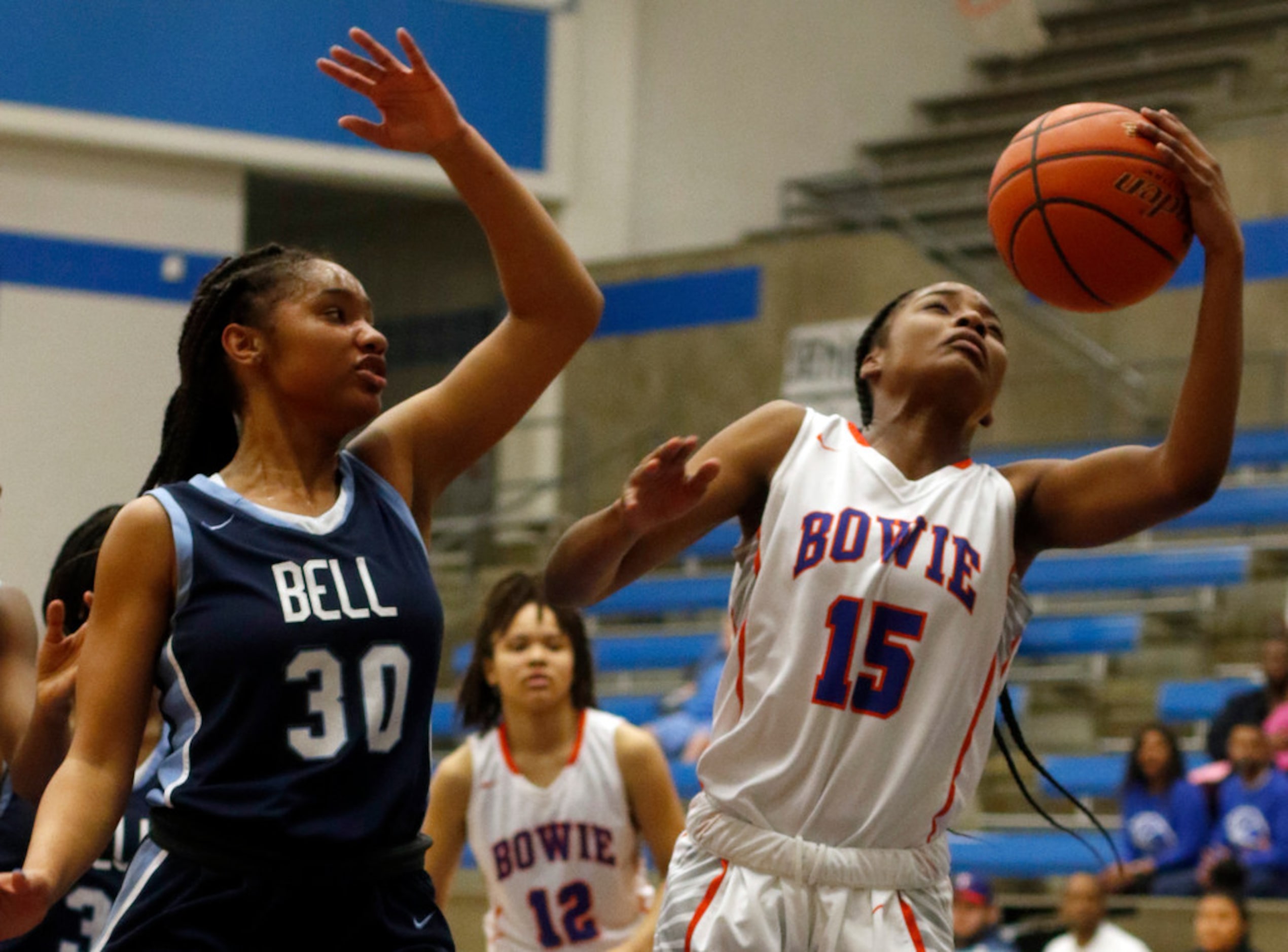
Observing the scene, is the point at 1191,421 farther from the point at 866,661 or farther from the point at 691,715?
the point at 691,715

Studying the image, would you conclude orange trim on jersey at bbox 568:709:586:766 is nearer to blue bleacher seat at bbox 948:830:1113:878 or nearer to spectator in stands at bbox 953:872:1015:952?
spectator in stands at bbox 953:872:1015:952

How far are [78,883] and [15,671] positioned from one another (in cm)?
43

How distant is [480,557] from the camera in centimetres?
1528

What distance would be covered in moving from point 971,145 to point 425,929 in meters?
14.1

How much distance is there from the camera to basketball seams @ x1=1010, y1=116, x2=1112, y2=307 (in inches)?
136

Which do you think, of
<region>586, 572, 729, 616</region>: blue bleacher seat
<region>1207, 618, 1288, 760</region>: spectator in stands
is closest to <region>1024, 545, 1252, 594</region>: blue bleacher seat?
<region>586, 572, 729, 616</region>: blue bleacher seat

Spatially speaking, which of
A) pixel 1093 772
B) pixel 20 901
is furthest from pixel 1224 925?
pixel 20 901

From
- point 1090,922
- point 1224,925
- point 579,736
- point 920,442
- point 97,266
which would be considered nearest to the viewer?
point 920,442

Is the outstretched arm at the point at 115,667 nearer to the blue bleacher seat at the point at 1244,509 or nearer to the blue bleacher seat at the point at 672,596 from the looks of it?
the blue bleacher seat at the point at 1244,509

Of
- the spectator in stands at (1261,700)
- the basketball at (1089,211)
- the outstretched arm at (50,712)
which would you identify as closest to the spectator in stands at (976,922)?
the spectator in stands at (1261,700)

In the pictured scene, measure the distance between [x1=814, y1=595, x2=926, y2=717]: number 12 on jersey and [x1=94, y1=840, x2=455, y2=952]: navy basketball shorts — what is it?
88cm

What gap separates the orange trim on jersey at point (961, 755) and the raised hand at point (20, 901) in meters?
1.47

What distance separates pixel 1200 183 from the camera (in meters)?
3.13

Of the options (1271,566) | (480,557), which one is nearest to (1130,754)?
(1271,566)
